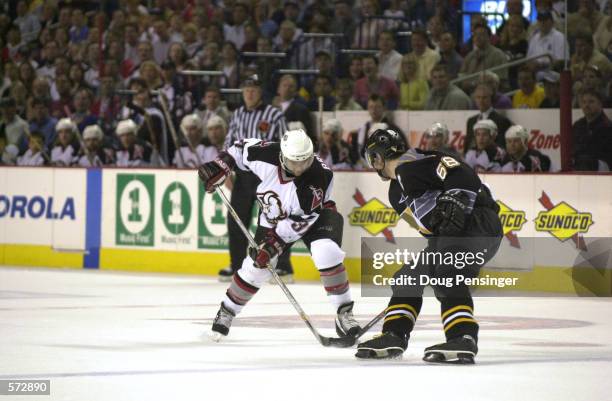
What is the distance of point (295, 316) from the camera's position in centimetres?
1017

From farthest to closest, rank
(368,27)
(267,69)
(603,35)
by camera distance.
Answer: (267,69) < (368,27) < (603,35)

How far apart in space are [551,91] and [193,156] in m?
3.92

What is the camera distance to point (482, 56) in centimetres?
1395

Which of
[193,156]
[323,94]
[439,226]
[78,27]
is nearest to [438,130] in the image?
[323,94]

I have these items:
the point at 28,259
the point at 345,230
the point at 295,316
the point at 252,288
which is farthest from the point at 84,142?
the point at 252,288

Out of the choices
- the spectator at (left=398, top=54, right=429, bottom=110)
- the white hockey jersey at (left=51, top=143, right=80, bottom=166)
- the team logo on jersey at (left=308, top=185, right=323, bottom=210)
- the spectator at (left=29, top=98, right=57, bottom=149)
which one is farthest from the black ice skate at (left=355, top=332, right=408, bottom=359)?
the spectator at (left=29, top=98, right=57, bottom=149)

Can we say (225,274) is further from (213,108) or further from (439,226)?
(439,226)

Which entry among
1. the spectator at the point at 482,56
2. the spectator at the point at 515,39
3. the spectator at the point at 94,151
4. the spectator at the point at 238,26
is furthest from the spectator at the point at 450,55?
the spectator at the point at 94,151

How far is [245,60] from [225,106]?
0.77 meters

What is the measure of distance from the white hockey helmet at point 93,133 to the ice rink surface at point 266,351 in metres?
3.58

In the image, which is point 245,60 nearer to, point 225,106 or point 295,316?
point 225,106

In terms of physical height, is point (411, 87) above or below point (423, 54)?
below

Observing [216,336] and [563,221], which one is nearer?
[216,336]

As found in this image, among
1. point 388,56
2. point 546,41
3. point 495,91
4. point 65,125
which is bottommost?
point 65,125
